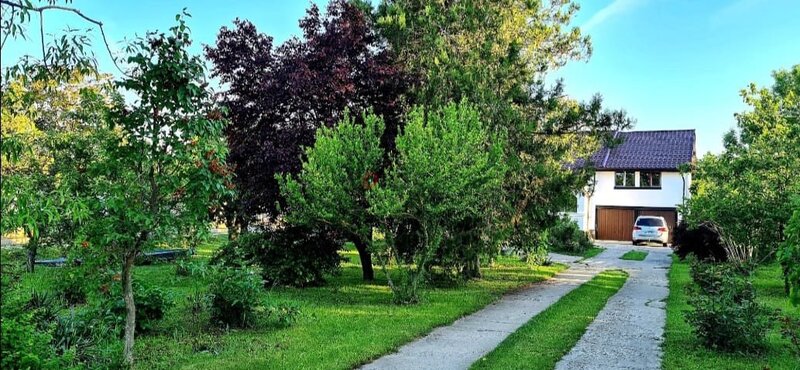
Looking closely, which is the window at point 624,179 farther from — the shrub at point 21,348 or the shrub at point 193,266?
the shrub at point 21,348

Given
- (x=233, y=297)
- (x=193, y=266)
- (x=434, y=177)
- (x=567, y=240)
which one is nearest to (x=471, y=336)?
(x=434, y=177)

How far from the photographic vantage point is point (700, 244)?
16.9 metres

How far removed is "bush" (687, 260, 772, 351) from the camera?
6.52 m

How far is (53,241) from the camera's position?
6.93 m

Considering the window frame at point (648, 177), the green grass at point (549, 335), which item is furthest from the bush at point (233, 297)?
the window frame at point (648, 177)

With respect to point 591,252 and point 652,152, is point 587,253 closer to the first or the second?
point 591,252

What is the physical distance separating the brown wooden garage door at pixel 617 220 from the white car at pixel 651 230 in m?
2.88

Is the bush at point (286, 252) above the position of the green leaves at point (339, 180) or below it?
below

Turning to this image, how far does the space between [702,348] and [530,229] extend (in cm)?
661

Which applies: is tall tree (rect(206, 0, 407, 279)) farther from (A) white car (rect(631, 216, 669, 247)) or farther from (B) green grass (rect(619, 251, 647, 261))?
(A) white car (rect(631, 216, 669, 247))

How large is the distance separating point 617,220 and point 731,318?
27.4m

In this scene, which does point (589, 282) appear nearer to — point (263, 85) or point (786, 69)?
point (263, 85)

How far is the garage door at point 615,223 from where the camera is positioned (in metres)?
32.2

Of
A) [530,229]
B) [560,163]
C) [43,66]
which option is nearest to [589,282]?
[530,229]
